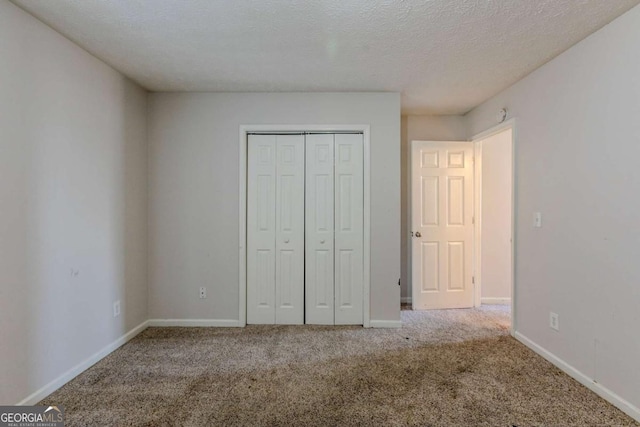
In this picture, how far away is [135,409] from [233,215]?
69.8 inches

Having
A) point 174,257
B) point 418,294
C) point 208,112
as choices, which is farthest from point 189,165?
point 418,294

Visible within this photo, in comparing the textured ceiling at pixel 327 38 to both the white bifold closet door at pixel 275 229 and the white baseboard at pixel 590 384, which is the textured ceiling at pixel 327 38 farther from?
the white baseboard at pixel 590 384

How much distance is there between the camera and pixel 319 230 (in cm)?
315

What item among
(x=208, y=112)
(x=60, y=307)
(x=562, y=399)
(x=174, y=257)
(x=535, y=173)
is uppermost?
(x=208, y=112)

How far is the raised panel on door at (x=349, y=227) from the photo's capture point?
3.13 meters

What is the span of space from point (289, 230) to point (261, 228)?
0.30m

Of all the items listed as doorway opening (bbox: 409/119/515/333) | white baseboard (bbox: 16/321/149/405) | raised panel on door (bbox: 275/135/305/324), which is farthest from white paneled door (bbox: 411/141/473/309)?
white baseboard (bbox: 16/321/149/405)

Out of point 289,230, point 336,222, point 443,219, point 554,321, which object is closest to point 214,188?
point 289,230

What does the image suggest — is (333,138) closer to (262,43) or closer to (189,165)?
(262,43)

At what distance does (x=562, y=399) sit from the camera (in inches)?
75.5

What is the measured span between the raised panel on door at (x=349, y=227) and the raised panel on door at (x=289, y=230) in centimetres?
39

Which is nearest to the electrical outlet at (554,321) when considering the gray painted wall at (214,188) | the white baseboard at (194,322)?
the gray painted wall at (214,188)

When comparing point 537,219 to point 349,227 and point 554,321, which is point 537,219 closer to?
point 554,321

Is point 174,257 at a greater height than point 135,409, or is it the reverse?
point 174,257
